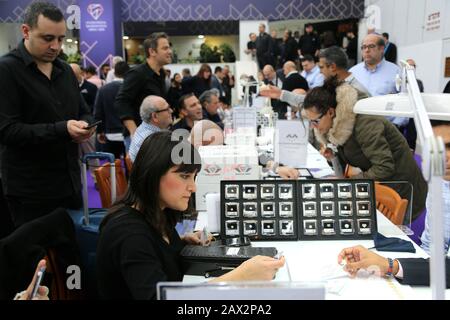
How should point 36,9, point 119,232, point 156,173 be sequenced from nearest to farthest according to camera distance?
1. point 119,232
2. point 156,173
3. point 36,9

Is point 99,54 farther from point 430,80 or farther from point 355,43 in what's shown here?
point 430,80

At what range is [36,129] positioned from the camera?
6.79 ft

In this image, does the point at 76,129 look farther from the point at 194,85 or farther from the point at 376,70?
the point at 194,85

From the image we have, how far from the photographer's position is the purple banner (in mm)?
10172

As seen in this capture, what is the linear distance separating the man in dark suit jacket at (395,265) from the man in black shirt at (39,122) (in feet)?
4.30

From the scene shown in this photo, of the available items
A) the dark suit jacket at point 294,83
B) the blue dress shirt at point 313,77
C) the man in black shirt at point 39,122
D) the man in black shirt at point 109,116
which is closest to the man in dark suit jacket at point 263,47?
A: the blue dress shirt at point 313,77

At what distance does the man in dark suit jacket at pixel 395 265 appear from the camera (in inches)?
55.9

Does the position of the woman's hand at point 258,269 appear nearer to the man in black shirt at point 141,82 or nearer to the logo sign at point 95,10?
the man in black shirt at point 141,82

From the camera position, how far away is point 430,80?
7.05 m

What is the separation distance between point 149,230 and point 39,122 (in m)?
1.16

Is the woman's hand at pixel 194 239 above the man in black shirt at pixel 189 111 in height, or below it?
below

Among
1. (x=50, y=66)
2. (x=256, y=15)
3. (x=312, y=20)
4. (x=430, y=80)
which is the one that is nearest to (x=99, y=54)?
(x=256, y=15)

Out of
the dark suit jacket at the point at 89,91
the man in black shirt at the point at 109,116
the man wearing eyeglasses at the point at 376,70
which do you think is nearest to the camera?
the man wearing eyeglasses at the point at 376,70

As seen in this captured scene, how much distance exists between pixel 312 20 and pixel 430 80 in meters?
5.19
